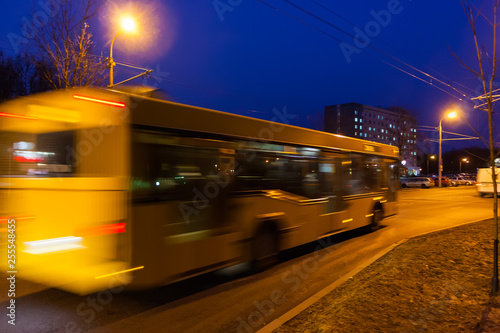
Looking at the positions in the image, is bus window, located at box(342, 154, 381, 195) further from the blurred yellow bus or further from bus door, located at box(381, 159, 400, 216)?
the blurred yellow bus

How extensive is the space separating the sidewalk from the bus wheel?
1.63 meters

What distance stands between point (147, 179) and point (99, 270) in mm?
1278

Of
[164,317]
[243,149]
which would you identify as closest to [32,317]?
[164,317]

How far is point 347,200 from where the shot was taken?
9.25 metres

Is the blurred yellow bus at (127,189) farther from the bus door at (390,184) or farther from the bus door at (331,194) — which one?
the bus door at (390,184)

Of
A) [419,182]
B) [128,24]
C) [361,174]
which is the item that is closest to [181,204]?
[361,174]

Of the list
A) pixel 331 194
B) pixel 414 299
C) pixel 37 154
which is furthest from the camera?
pixel 331 194

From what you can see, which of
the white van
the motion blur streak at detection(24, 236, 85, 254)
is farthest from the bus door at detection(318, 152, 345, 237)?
the white van

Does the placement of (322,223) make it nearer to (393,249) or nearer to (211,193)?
(393,249)

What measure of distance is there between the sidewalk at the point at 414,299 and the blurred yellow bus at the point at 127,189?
6.13 ft
